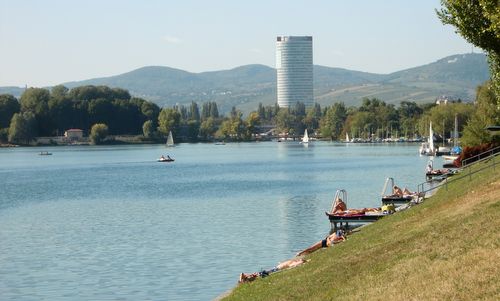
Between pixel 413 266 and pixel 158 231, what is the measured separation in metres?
35.4

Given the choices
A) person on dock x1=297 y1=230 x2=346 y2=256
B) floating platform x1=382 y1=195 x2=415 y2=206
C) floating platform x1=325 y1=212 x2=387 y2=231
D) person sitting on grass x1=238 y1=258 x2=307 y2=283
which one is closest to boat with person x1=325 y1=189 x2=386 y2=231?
floating platform x1=325 y1=212 x2=387 y2=231

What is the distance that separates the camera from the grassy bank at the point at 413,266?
23328 millimetres

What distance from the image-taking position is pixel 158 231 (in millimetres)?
60062

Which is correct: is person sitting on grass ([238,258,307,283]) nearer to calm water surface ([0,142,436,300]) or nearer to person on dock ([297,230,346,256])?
calm water surface ([0,142,436,300])

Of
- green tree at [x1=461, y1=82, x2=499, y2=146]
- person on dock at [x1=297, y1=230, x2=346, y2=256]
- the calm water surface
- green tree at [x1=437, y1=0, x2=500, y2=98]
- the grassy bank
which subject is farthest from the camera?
green tree at [x1=461, y1=82, x2=499, y2=146]

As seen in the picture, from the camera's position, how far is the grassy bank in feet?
76.5

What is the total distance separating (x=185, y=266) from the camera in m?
44.4

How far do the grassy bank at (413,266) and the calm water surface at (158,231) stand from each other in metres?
6.44

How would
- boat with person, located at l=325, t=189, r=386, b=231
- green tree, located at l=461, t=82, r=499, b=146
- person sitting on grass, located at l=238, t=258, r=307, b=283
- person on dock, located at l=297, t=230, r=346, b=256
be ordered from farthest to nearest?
green tree, located at l=461, t=82, r=499, b=146 → boat with person, located at l=325, t=189, r=386, b=231 → person on dock, located at l=297, t=230, r=346, b=256 → person sitting on grass, located at l=238, t=258, r=307, b=283

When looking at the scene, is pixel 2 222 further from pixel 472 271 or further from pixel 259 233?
pixel 472 271

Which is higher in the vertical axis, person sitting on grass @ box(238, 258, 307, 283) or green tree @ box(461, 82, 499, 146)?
green tree @ box(461, 82, 499, 146)

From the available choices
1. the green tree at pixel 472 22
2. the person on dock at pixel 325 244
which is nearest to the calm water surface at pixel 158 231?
the person on dock at pixel 325 244

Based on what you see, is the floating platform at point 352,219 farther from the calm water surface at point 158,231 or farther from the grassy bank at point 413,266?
the grassy bank at point 413,266

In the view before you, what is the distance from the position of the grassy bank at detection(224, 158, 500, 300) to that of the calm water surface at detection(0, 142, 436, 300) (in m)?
6.44
